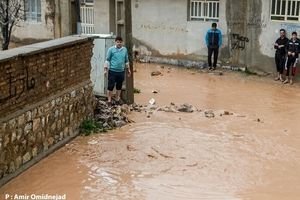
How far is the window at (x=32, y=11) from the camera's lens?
23500mm

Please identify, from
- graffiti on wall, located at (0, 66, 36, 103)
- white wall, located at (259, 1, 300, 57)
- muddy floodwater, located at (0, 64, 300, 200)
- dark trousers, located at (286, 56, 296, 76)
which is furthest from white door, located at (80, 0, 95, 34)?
graffiti on wall, located at (0, 66, 36, 103)

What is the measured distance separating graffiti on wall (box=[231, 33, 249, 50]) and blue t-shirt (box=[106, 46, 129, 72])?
22.5ft

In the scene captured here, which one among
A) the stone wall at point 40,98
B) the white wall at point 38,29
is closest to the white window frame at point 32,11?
the white wall at point 38,29

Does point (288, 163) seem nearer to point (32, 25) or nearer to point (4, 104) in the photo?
point (4, 104)

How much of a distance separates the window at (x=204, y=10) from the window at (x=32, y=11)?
8224mm

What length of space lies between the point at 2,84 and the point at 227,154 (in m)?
4.20

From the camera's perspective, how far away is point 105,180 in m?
7.91

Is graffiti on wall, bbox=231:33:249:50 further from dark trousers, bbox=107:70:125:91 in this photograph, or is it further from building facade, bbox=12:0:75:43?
building facade, bbox=12:0:75:43

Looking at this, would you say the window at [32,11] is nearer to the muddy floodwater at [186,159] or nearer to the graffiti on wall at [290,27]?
the muddy floodwater at [186,159]

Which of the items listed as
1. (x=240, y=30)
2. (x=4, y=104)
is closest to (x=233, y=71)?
(x=240, y=30)

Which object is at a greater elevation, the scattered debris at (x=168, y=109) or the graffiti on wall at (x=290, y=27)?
the graffiti on wall at (x=290, y=27)

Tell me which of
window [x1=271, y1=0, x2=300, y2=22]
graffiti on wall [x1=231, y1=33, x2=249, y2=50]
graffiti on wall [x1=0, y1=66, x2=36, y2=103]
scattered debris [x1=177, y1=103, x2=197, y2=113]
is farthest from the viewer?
graffiti on wall [x1=231, y1=33, x2=249, y2=50]

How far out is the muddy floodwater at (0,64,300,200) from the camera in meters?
7.56

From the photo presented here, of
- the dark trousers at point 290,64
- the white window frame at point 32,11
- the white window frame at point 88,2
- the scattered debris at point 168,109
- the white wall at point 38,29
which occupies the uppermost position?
the white window frame at point 88,2
